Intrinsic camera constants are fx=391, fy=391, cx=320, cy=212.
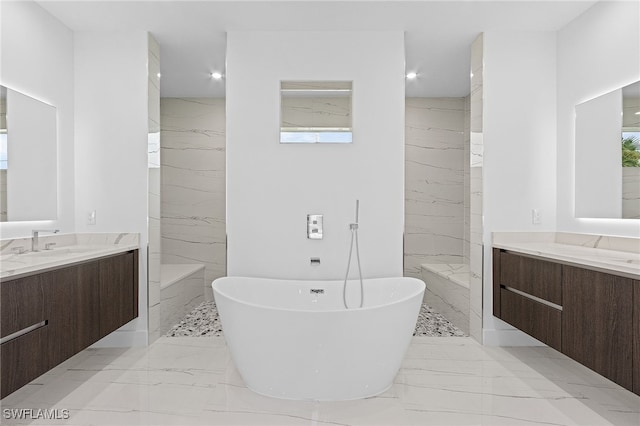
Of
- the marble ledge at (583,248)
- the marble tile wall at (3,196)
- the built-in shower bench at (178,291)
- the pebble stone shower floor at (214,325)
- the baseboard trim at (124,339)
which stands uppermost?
the marble tile wall at (3,196)

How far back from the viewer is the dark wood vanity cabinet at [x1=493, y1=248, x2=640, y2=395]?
5.98 ft

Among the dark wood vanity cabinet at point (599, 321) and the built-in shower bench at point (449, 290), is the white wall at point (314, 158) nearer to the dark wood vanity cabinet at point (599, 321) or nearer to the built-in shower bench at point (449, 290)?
the built-in shower bench at point (449, 290)

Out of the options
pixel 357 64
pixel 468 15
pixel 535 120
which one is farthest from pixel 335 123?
pixel 535 120

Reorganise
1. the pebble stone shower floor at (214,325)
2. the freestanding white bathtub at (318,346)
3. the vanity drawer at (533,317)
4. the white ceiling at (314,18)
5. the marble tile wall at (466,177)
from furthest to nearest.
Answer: the marble tile wall at (466,177), the pebble stone shower floor at (214,325), the white ceiling at (314,18), the vanity drawer at (533,317), the freestanding white bathtub at (318,346)

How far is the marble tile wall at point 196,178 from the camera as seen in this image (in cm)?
477

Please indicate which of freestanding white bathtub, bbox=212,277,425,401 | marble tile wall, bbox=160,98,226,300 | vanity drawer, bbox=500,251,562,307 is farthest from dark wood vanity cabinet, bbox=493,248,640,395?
marble tile wall, bbox=160,98,226,300

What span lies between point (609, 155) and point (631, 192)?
31 centimetres

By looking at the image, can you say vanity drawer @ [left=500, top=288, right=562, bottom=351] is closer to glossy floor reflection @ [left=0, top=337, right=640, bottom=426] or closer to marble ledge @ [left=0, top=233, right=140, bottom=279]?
glossy floor reflection @ [left=0, top=337, right=640, bottom=426]

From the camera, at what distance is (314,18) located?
2.84 m

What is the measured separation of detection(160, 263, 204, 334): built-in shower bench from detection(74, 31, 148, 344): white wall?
1.27 ft

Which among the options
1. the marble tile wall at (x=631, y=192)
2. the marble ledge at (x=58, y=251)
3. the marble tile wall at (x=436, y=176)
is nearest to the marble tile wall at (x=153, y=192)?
the marble ledge at (x=58, y=251)

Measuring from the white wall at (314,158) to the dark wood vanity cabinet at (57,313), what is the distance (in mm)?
874

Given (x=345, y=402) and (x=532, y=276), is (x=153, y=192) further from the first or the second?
(x=532, y=276)

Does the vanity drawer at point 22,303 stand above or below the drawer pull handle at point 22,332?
above
